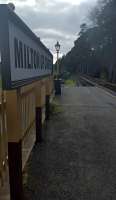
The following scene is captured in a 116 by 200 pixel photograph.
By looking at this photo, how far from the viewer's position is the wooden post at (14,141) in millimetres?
2725

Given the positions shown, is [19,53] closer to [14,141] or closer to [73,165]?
[14,141]

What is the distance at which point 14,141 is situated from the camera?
2834 mm

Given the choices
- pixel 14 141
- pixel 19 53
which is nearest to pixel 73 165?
pixel 14 141

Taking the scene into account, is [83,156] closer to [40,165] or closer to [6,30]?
[40,165]

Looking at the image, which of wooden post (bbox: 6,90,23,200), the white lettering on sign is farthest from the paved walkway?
the white lettering on sign

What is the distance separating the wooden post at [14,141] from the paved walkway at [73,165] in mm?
292

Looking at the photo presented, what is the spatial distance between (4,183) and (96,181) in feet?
4.16

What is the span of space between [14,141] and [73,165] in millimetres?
1739

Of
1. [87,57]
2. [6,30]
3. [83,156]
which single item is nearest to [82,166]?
[83,156]

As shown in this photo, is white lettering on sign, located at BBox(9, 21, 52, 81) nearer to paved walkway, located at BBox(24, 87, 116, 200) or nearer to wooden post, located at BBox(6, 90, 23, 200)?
wooden post, located at BBox(6, 90, 23, 200)

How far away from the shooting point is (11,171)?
2938 millimetres

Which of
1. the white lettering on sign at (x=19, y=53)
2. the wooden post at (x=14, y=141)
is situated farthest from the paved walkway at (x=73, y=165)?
the white lettering on sign at (x=19, y=53)

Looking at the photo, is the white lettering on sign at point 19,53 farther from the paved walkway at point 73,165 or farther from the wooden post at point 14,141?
the paved walkway at point 73,165

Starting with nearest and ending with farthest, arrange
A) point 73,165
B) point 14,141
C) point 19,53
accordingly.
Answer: point 14,141
point 19,53
point 73,165
